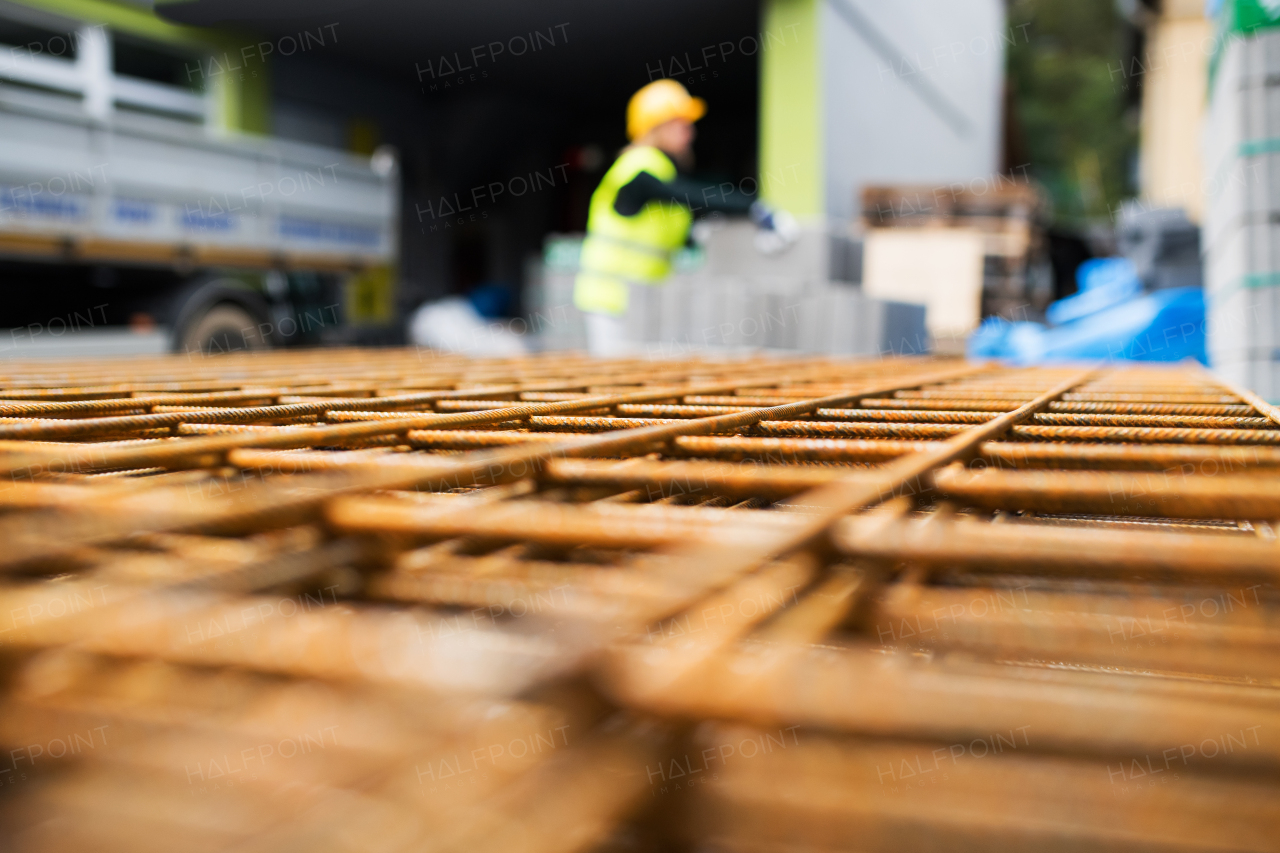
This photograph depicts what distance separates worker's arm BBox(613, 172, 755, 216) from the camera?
6.13 metres

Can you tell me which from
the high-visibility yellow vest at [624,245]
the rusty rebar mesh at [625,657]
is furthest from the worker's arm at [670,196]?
the rusty rebar mesh at [625,657]

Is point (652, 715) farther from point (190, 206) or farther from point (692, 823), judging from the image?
point (190, 206)

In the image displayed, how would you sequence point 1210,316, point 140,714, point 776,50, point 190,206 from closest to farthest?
1. point 140,714
2. point 1210,316
3. point 190,206
4. point 776,50

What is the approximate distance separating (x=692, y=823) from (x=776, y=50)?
399 inches

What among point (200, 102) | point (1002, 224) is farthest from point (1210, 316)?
point (200, 102)

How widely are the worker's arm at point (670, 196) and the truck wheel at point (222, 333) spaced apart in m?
3.83

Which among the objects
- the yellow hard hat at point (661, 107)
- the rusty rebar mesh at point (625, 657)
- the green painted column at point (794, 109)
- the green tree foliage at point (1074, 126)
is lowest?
the rusty rebar mesh at point (625, 657)

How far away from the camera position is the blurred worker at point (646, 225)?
20.8 feet

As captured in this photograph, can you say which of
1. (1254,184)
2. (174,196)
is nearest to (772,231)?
(1254,184)

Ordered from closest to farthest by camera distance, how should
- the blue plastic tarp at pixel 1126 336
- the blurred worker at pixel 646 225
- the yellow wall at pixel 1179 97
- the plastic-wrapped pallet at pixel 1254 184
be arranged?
the plastic-wrapped pallet at pixel 1254 184 → the blue plastic tarp at pixel 1126 336 → the blurred worker at pixel 646 225 → the yellow wall at pixel 1179 97

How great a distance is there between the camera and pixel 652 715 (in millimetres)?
657

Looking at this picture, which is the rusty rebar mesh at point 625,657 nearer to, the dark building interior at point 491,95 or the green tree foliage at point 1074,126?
the dark building interior at point 491,95

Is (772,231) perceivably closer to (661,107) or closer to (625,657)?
(661,107)

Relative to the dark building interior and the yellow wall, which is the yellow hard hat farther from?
the yellow wall
